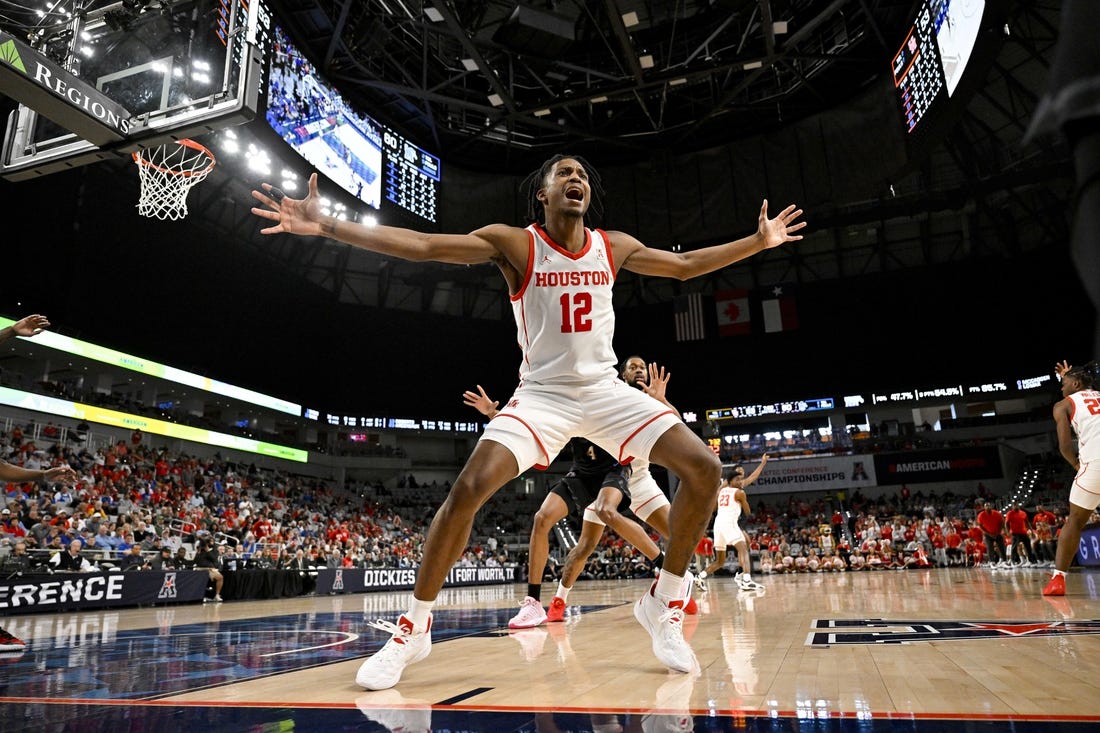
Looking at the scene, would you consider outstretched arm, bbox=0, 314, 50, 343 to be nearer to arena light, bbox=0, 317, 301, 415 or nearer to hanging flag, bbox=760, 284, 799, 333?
arena light, bbox=0, 317, 301, 415

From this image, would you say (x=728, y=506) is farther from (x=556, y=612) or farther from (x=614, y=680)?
(x=614, y=680)

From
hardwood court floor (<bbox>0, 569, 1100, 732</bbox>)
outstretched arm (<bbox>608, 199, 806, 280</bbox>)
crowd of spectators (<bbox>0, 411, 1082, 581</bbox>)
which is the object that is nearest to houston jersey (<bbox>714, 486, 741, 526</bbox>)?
hardwood court floor (<bbox>0, 569, 1100, 732</bbox>)

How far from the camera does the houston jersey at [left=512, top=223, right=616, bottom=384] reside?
10.5ft

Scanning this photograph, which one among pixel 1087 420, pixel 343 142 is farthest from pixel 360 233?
pixel 343 142

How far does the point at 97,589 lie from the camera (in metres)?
10.5

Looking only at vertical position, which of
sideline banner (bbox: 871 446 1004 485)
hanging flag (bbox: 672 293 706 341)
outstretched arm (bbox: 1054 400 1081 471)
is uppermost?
hanging flag (bbox: 672 293 706 341)

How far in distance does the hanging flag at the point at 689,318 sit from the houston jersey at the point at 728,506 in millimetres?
19349

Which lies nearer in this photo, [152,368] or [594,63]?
[152,368]

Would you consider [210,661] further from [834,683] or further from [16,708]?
[834,683]

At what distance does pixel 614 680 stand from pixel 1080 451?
222 inches

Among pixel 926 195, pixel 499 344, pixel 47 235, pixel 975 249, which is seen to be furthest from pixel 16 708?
pixel 975 249

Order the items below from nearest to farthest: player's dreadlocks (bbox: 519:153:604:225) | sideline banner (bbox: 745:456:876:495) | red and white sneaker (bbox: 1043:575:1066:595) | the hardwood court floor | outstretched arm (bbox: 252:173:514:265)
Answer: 1. the hardwood court floor
2. outstretched arm (bbox: 252:173:514:265)
3. player's dreadlocks (bbox: 519:153:604:225)
4. red and white sneaker (bbox: 1043:575:1066:595)
5. sideline banner (bbox: 745:456:876:495)

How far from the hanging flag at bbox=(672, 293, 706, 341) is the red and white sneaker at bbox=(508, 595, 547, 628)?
994 inches

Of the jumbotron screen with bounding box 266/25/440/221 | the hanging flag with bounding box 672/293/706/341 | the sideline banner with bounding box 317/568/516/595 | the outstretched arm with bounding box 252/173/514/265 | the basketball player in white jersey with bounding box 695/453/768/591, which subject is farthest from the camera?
the hanging flag with bounding box 672/293/706/341
